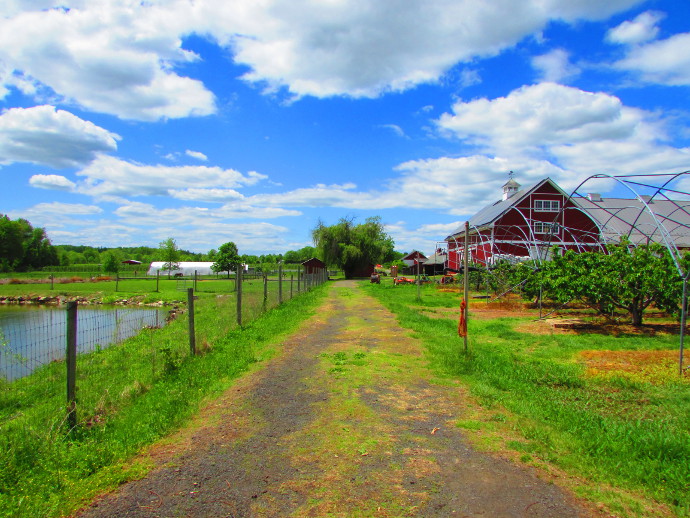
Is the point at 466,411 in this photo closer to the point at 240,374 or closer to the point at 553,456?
the point at 553,456

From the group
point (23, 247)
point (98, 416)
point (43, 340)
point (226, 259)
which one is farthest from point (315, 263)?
point (23, 247)

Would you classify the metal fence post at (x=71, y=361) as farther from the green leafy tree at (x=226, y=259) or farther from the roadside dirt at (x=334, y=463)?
the green leafy tree at (x=226, y=259)

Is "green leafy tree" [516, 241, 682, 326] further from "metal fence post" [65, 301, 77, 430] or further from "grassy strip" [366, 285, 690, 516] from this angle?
"metal fence post" [65, 301, 77, 430]

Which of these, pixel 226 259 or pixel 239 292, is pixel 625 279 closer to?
pixel 239 292

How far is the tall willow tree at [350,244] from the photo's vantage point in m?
57.9

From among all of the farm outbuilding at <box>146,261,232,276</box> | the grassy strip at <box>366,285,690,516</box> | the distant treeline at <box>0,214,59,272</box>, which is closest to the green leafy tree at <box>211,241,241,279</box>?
the farm outbuilding at <box>146,261,232,276</box>

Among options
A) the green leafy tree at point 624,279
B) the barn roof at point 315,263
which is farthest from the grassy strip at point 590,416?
the barn roof at point 315,263

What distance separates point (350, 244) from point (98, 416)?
53.5 meters

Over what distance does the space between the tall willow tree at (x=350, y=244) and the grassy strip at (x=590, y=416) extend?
48.5 m

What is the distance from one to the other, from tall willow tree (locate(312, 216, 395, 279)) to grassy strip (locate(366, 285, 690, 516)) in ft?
159

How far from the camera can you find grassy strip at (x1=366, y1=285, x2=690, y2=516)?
3627 mm

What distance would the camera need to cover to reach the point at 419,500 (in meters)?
3.40

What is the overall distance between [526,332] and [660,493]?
8.76 m

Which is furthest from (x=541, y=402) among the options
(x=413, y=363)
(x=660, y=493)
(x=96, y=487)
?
(x=96, y=487)
